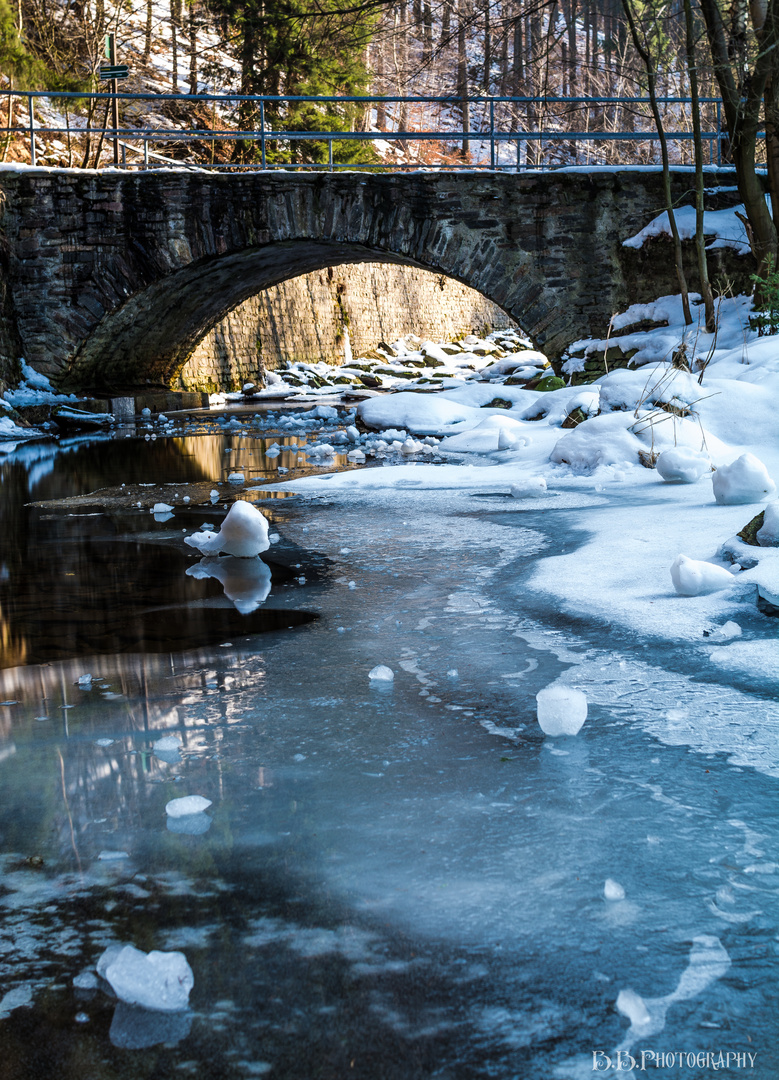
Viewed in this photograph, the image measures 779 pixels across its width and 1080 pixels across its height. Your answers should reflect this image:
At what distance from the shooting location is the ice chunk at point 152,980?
4.17ft

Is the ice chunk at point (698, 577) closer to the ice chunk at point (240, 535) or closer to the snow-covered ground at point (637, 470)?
the snow-covered ground at point (637, 470)

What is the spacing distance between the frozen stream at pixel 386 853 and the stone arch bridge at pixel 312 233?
909 centimetres

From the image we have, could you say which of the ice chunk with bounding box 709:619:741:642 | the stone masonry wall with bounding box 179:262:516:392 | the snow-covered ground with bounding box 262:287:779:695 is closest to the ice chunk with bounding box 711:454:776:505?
the snow-covered ground with bounding box 262:287:779:695

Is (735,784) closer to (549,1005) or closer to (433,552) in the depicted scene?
(549,1005)

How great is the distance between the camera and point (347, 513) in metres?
5.31

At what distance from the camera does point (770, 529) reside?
3.29m

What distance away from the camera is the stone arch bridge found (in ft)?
37.1

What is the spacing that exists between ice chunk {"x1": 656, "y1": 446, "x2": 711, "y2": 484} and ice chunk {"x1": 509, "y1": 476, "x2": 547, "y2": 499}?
0.66m

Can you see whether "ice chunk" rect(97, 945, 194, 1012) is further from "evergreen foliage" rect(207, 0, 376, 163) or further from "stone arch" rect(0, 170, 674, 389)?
"evergreen foliage" rect(207, 0, 376, 163)

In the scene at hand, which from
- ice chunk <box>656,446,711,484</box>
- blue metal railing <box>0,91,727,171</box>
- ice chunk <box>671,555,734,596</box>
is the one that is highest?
blue metal railing <box>0,91,727,171</box>

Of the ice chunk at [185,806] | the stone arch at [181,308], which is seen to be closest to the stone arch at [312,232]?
the stone arch at [181,308]

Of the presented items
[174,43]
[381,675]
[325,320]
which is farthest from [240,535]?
[174,43]

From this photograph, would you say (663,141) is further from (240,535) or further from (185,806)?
(185,806)

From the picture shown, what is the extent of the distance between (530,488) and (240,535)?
2.05 metres
